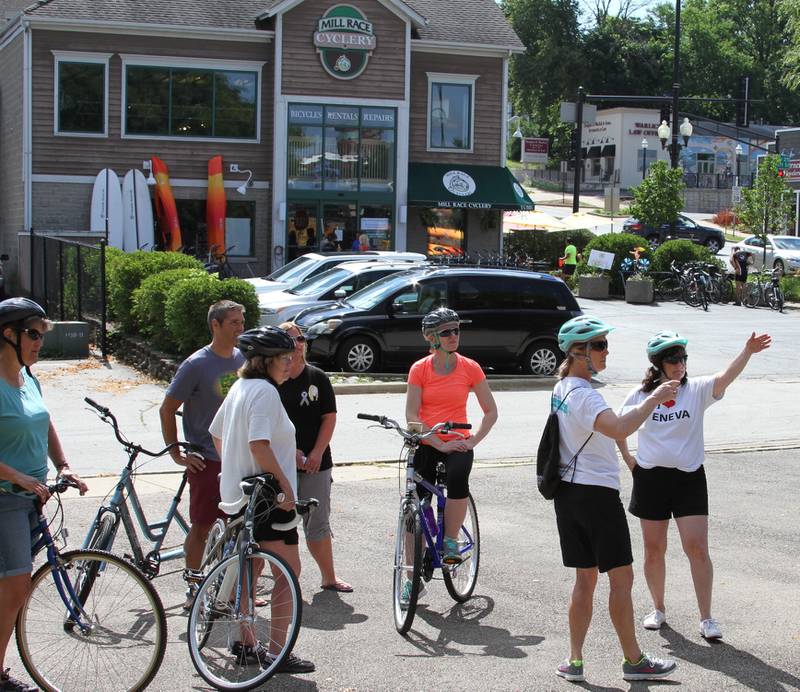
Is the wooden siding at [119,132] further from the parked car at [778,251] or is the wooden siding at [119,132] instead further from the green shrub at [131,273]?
the parked car at [778,251]

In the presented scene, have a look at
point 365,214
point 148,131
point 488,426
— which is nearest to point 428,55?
point 365,214

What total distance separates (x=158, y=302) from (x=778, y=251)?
27.0 m

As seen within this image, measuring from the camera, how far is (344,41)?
104ft

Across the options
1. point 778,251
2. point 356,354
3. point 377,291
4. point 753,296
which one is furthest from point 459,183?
point 356,354

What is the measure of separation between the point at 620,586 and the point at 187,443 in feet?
8.21

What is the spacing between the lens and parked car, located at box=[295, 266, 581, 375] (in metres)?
17.1

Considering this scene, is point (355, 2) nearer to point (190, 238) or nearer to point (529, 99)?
point (190, 238)

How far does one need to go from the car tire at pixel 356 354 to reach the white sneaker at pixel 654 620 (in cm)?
1065

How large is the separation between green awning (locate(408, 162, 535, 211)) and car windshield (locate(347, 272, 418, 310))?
1489cm

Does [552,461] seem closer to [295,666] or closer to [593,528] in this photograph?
[593,528]

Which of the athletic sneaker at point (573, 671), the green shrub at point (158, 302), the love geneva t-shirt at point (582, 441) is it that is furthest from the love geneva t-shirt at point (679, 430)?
the green shrub at point (158, 302)

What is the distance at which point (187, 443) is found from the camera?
653 cm

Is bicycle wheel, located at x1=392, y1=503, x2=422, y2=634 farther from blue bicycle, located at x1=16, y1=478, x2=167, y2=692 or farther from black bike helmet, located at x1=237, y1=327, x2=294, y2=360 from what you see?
blue bicycle, located at x1=16, y1=478, x2=167, y2=692

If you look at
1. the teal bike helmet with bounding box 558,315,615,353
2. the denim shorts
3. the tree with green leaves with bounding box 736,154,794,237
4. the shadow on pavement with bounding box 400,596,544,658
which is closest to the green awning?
the tree with green leaves with bounding box 736,154,794,237
